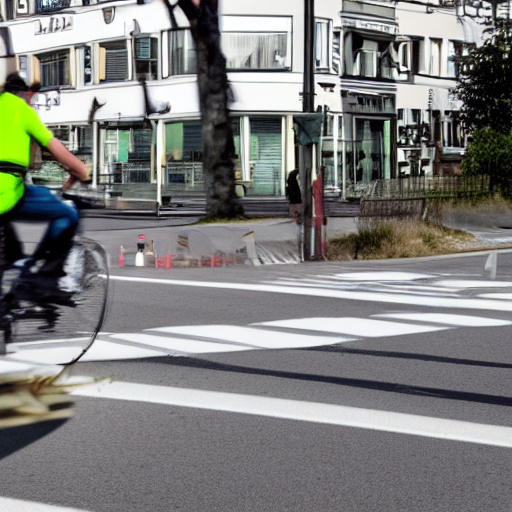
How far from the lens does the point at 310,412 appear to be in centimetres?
615

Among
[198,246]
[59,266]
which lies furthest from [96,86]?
[59,266]

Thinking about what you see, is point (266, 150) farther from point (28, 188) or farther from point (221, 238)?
point (28, 188)

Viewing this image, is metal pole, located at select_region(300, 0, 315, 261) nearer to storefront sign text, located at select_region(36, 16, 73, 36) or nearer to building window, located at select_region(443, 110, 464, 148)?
building window, located at select_region(443, 110, 464, 148)

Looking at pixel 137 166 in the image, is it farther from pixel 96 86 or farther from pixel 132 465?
pixel 132 465

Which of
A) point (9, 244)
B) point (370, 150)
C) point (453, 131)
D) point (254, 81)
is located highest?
point (254, 81)

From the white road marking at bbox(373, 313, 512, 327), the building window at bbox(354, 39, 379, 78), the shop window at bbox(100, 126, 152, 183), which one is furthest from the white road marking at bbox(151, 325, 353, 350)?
the building window at bbox(354, 39, 379, 78)

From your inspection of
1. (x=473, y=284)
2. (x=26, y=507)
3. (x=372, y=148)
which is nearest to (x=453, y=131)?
(x=372, y=148)

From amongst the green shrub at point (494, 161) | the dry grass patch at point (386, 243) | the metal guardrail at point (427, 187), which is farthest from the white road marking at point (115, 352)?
the green shrub at point (494, 161)

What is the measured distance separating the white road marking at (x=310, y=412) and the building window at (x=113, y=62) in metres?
26.3

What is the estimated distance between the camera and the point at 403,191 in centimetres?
2277

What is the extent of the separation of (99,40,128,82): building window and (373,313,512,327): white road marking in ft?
75.0

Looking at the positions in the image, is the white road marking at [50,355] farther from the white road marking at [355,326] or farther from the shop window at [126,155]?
the shop window at [126,155]

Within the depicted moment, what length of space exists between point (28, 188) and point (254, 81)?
2529 cm

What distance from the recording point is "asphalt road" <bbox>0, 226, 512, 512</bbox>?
15.3ft
